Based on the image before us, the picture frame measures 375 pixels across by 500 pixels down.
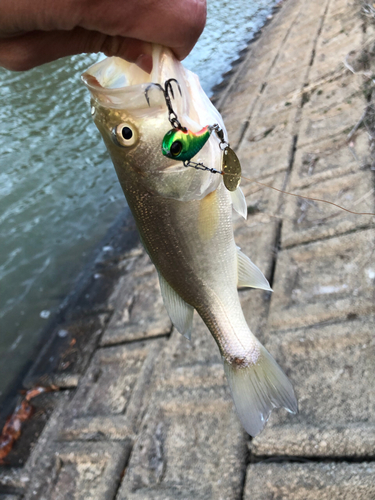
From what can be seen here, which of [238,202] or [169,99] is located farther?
[238,202]

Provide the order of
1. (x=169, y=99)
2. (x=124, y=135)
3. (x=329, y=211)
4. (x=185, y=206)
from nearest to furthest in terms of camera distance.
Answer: (x=169, y=99) → (x=124, y=135) → (x=185, y=206) → (x=329, y=211)

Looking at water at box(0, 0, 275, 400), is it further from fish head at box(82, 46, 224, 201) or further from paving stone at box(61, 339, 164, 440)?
fish head at box(82, 46, 224, 201)

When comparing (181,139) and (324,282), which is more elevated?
(181,139)

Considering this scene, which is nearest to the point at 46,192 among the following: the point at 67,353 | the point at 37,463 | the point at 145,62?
the point at 67,353

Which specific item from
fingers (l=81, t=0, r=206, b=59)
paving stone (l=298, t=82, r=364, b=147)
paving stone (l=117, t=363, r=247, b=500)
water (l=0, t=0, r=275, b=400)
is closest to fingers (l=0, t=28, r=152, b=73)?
fingers (l=81, t=0, r=206, b=59)

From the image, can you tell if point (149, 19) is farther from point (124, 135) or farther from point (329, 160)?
point (329, 160)

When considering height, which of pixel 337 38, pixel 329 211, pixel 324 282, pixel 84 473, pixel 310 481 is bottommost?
pixel 84 473

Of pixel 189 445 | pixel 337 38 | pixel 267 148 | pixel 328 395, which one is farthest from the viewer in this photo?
pixel 337 38
